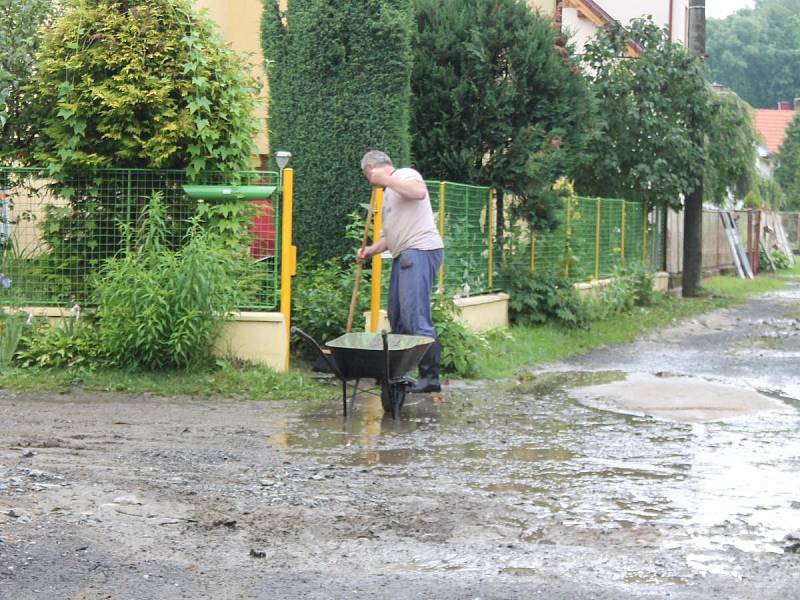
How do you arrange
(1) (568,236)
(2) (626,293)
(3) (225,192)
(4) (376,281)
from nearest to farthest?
(3) (225,192), (4) (376,281), (1) (568,236), (2) (626,293)

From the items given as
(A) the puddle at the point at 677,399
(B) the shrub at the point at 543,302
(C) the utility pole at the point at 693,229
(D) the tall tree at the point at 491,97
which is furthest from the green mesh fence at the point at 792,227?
(A) the puddle at the point at 677,399

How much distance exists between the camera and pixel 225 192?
34.1 ft

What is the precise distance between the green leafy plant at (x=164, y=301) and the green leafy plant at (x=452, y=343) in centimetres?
194

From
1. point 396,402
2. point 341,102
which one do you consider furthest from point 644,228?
point 396,402

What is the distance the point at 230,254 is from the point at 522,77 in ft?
17.6

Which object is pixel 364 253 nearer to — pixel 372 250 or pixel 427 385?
pixel 372 250

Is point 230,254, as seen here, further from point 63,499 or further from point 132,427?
point 63,499

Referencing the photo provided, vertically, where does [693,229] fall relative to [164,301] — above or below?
above

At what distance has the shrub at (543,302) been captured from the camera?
14.9m

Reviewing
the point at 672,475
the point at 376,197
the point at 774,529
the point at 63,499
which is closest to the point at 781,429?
the point at 672,475

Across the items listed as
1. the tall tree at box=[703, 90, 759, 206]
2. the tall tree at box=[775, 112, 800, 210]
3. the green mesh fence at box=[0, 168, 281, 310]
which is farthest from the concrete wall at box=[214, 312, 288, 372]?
the tall tree at box=[775, 112, 800, 210]

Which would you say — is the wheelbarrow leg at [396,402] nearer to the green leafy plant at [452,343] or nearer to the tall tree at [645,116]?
the green leafy plant at [452,343]

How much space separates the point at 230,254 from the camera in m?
10.4

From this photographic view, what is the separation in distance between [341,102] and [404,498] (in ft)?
20.2
